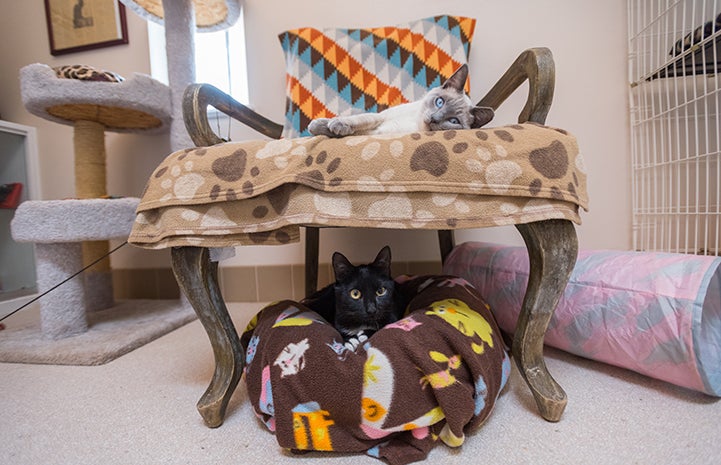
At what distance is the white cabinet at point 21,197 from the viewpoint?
4.87 feet

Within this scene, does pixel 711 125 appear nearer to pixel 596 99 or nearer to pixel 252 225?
pixel 596 99

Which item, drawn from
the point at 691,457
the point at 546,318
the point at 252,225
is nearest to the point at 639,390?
the point at 691,457

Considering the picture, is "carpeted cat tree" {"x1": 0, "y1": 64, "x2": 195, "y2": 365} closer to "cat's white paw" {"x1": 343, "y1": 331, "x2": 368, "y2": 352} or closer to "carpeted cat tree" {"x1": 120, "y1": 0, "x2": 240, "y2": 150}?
"carpeted cat tree" {"x1": 120, "y1": 0, "x2": 240, "y2": 150}

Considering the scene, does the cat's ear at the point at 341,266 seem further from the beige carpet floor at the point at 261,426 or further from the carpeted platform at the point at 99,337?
the carpeted platform at the point at 99,337

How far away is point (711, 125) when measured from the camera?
3.67 feet

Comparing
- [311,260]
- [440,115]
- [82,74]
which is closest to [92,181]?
[82,74]

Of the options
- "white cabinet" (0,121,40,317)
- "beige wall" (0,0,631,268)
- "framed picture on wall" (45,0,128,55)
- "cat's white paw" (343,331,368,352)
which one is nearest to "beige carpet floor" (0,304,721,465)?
"cat's white paw" (343,331,368,352)

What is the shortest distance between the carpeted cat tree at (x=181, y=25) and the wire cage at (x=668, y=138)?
1.40 m

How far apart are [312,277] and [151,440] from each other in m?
0.65

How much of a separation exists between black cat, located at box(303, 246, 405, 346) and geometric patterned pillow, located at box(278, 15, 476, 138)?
0.51 metres

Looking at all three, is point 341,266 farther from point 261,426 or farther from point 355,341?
point 261,426

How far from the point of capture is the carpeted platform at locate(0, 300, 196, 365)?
0.91 meters

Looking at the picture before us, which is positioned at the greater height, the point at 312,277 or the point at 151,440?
the point at 312,277

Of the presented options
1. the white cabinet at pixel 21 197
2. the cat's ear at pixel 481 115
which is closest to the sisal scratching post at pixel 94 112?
the white cabinet at pixel 21 197
